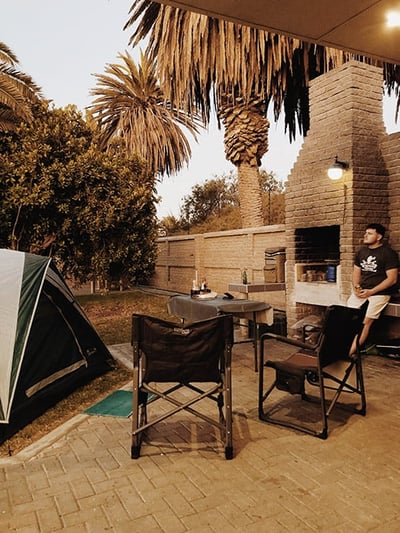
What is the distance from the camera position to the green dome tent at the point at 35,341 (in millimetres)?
3352

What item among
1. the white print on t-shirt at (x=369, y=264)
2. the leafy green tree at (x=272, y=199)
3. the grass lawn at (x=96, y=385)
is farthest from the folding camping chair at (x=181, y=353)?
the leafy green tree at (x=272, y=199)

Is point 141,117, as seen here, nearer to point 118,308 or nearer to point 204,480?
point 118,308

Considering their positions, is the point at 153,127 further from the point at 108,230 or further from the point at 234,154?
the point at 108,230

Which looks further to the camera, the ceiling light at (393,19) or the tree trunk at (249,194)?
the tree trunk at (249,194)

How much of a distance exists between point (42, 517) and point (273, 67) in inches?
364

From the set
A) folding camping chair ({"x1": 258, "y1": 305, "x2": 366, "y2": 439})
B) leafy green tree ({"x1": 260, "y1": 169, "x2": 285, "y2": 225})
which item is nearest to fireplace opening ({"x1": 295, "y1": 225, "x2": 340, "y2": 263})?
folding camping chair ({"x1": 258, "y1": 305, "x2": 366, "y2": 439})

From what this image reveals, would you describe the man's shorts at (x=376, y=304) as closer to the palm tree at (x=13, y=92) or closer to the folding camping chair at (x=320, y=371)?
the folding camping chair at (x=320, y=371)

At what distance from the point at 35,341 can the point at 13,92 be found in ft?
19.3

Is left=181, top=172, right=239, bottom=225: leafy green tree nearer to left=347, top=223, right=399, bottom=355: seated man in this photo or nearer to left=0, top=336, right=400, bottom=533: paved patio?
left=347, top=223, right=399, bottom=355: seated man

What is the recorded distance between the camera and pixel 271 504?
229 cm

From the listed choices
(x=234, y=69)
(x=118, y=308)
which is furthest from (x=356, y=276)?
(x=118, y=308)

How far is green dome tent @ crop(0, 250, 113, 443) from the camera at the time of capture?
335 cm

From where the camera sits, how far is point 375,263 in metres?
5.17

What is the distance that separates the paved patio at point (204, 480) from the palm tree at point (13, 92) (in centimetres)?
639
